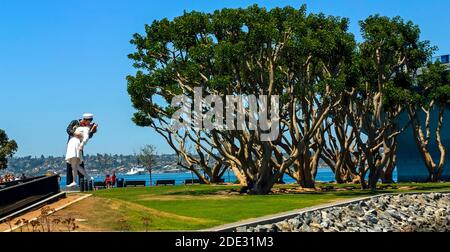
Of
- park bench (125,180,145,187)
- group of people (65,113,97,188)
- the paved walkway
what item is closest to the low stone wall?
the paved walkway

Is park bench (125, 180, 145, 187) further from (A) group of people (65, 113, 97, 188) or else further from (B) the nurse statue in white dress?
(B) the nurse statue in white dress

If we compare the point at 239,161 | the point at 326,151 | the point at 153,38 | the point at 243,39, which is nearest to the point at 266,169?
the point at 239,161

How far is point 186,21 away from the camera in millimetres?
33062

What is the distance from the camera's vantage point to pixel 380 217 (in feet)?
79.1

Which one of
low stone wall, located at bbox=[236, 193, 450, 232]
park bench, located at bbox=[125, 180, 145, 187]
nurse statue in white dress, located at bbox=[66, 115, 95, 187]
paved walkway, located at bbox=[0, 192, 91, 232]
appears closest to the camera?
paved walkway, located at bbox=[0, 192, 91, 232]

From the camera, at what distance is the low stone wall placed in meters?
19.3

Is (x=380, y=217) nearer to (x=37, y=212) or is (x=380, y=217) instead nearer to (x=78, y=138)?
(x=78, y=138)

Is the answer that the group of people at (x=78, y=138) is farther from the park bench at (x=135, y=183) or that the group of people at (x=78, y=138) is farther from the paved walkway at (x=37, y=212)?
the park bench at (x=135, y=183)

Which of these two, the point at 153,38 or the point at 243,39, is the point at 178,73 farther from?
the point at 243,39

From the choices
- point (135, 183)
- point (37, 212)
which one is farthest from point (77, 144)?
point (135, 183)

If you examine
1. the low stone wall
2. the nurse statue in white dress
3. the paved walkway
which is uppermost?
the nurse statue in white dress

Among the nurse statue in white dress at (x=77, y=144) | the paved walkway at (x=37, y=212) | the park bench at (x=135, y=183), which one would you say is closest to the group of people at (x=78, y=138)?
the nurse statue in white dress at (x=77, y=144)

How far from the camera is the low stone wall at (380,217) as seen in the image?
19.3 metres
